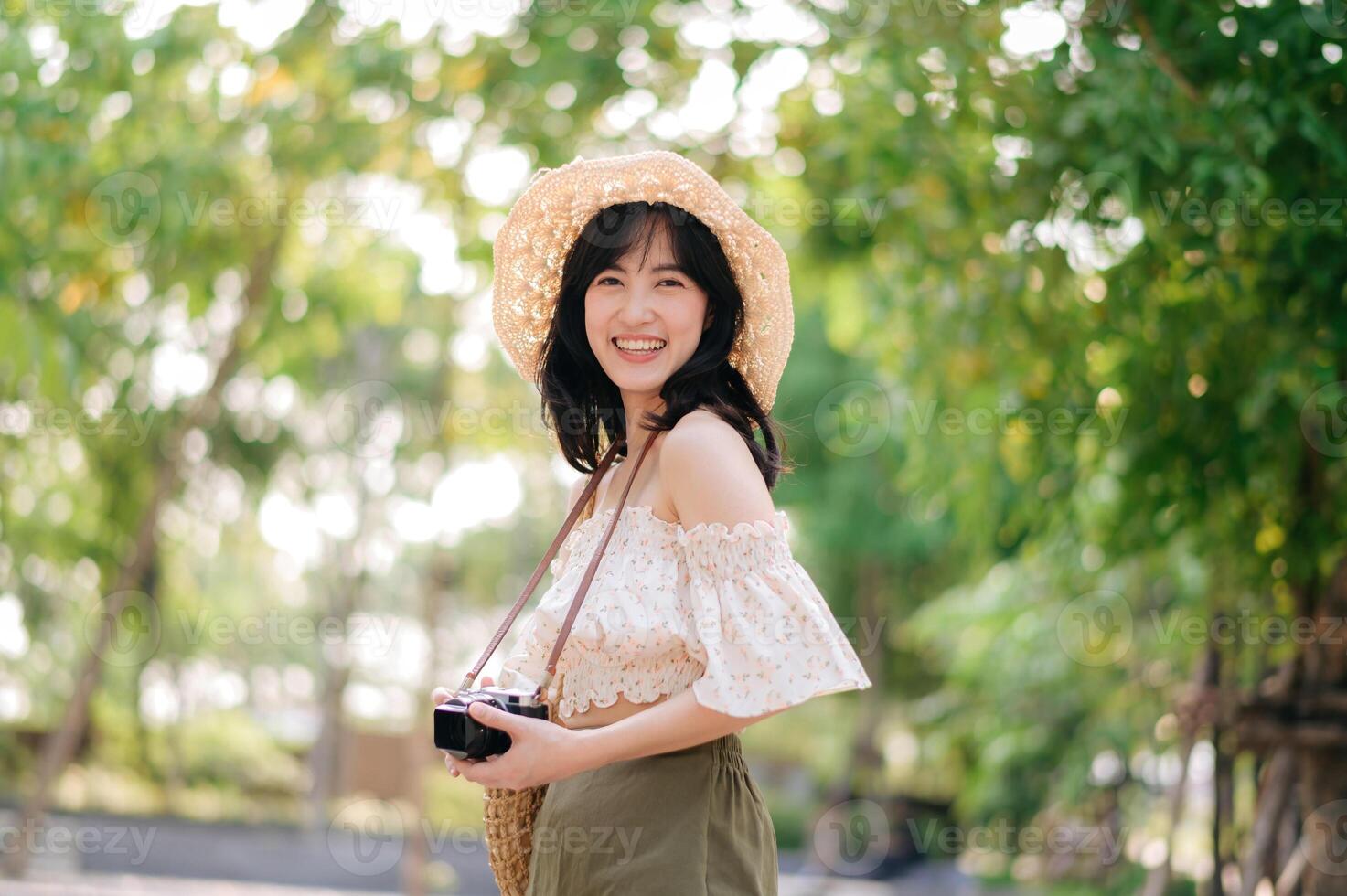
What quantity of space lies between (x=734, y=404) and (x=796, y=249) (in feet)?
13.1

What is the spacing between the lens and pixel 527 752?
1.50 m

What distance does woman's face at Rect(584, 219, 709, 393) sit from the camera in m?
1.79

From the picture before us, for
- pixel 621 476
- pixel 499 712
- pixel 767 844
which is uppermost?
pixel 621 476

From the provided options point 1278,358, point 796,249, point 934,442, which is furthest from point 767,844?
point 796,249

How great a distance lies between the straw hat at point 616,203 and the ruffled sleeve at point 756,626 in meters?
0.36

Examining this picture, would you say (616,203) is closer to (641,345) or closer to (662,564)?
(641,345)

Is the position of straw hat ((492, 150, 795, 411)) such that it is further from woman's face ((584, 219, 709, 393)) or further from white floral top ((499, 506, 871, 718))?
white floral top ((499, 506, 871, 718))

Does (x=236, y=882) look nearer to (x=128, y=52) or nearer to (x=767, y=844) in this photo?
(x=128, y=52)

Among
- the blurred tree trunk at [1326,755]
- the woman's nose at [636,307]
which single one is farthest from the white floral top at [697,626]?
the blurred tree trunk at [1326,755]

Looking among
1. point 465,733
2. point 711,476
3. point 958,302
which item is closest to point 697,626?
point 711,476

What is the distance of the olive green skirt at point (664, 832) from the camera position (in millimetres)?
1563

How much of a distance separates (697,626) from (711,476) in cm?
18

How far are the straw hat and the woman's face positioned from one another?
0.25ft

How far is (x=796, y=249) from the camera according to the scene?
18.7ft
